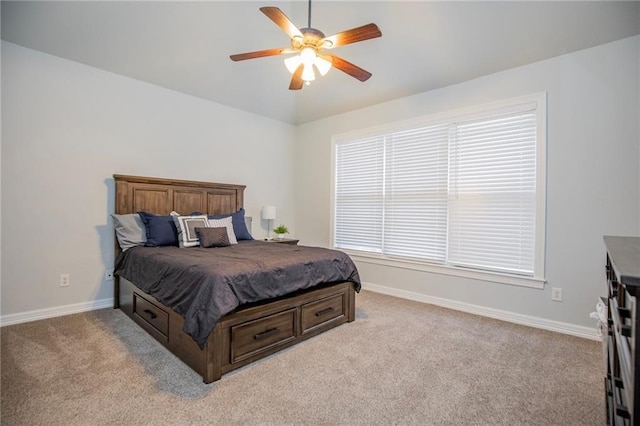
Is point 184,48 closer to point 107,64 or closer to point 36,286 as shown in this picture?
point 107,64

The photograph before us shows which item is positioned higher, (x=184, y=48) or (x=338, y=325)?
(x=184, y=48)

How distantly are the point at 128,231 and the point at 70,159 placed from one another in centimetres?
95

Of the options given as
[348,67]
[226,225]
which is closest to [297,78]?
[348,67]

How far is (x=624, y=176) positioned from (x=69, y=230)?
17.6ft

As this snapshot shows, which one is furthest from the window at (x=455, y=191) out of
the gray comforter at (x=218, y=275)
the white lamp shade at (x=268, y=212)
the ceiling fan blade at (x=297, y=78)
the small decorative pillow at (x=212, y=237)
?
the small decorative pillow at (x=212, y=237)

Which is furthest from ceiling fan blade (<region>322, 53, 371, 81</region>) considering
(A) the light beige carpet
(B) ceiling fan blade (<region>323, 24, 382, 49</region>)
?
(A) the light beige carpet

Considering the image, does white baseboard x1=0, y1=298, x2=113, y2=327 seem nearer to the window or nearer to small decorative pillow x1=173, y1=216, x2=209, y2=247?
small decorative pillow x1=173, y1=216, x2=209, y2=247

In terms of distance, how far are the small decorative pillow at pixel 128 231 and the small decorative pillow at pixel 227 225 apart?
0.72 metres

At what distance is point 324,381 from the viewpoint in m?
2.07

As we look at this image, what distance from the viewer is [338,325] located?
9.91 ft

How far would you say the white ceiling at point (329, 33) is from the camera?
107 inches

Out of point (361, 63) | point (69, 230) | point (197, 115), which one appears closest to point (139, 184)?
point (69, 230)

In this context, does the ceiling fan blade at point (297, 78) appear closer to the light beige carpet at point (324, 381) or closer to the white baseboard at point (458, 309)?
the light beige carpet at point (324, 381)

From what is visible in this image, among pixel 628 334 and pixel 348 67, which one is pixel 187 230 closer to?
pixel 348 67
